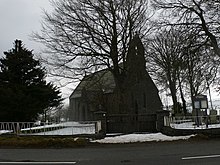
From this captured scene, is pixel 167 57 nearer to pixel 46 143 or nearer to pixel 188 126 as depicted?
pixel 188 126

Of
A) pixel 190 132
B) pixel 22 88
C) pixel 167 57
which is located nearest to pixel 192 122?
pixel 190 132

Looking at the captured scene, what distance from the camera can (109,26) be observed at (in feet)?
99.7

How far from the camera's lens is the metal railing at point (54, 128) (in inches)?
846

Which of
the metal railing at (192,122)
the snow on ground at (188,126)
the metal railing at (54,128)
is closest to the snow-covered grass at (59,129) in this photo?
the metal railing at (54,128)

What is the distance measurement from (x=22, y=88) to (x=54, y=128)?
9.17m

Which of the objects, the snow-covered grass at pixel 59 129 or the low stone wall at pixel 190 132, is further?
the snow-covered grass at pixel 59 129

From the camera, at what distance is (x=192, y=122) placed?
24781mm

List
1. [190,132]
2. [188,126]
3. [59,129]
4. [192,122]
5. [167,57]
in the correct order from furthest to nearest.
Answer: [167,57] → [192,122] → [59,129] → [188,126] → [190,132]

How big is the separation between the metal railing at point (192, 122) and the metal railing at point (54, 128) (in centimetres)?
499

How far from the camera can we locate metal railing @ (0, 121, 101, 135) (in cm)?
2150

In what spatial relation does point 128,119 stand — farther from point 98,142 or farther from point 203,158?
point 203,158

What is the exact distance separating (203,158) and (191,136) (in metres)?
7.87

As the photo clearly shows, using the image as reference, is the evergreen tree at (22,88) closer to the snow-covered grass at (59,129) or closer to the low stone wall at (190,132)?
the snow-covered grass at (59,129)

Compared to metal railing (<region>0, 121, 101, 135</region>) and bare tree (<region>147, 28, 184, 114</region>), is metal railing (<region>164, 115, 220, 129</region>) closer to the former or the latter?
bare tree (<region>147, 28, 184, 114</region>)
